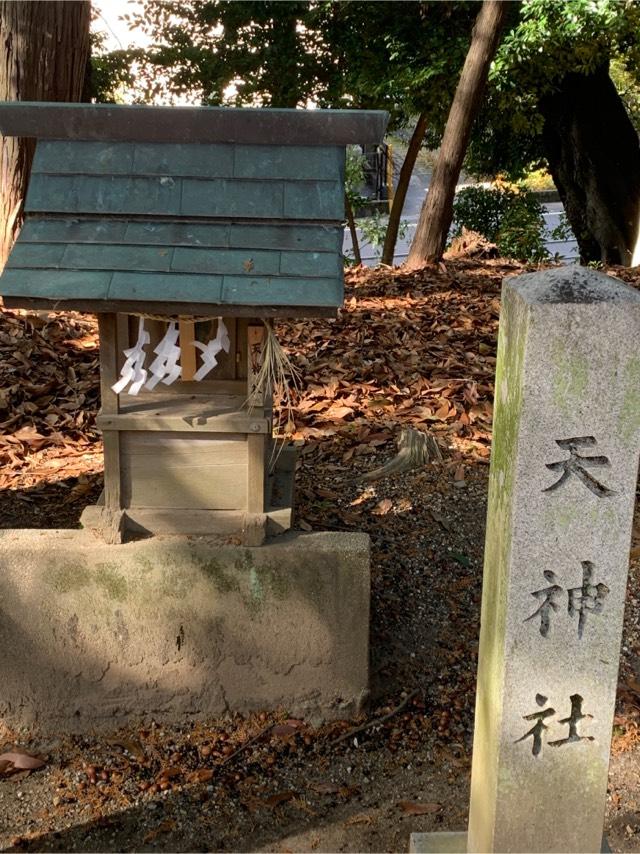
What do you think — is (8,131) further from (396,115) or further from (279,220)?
(396,115)

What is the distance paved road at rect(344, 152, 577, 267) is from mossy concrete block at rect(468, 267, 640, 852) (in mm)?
11447

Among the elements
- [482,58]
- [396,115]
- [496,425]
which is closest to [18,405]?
[496,425]

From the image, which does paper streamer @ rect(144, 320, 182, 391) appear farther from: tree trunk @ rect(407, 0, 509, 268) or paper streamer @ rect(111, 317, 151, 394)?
tree trunk @ rect(407, 0, 509, 268)

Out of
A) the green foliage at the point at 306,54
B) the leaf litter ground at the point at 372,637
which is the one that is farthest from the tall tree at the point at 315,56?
the leaf litter ground at the point at 372,637

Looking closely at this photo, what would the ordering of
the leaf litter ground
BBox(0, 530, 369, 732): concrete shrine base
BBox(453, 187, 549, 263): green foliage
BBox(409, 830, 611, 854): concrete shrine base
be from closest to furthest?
1. BBox(409, 830, 611, 854): concrete shrine base
2. the leaf litter ground
3. BBox(0, 530, 369, 732): concrete shrine base
4. BBox(453, 187, 549, 263): green foliage

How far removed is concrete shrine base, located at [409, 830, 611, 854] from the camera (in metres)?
3.24

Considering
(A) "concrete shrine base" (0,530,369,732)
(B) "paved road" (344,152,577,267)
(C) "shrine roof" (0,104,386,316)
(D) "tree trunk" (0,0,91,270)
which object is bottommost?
(A) "concrete shrine base" (0,530,369,732)

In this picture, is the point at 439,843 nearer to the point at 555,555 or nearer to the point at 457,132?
the point at 555,555

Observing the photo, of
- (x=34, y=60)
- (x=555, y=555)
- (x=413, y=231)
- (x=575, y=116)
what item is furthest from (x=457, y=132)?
(x=413, y=231)

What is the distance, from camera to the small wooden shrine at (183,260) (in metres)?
3.60

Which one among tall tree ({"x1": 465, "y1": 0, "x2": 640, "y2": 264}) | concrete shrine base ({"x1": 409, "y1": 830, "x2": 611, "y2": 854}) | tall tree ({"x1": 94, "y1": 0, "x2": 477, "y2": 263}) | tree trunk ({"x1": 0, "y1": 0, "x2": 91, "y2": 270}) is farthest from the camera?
tall tree ({"x1": 94, "y1": 0, "x2": 477, "y2": 263})

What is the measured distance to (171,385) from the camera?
4062 millimetres

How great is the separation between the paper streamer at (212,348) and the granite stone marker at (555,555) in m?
1.48

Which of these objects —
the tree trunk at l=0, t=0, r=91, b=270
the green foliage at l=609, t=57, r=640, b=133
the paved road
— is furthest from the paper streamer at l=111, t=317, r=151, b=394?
the green foliage at l=609, t=57, r=640, b=133
